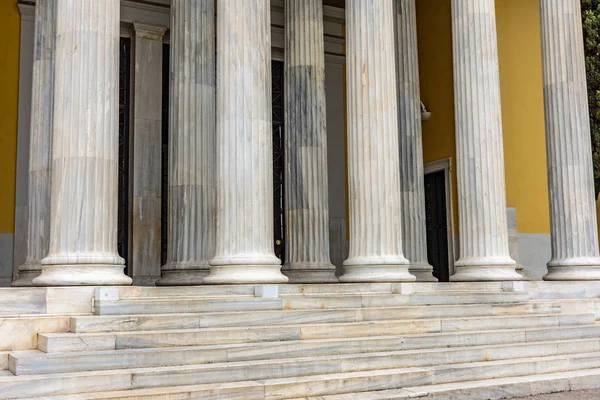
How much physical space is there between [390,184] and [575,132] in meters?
7.49

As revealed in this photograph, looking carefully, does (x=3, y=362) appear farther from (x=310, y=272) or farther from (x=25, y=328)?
(x=310, y=272)

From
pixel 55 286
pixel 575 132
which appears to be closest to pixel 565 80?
pixel 575 132

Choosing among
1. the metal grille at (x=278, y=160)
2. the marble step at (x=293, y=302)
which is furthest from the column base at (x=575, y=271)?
the metal grille at (x=278, y=160)

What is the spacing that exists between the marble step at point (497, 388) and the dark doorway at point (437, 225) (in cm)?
1288

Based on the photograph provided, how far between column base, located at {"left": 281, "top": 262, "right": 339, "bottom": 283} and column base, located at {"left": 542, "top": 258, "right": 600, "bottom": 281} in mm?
6677

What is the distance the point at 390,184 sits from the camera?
57.9 ft

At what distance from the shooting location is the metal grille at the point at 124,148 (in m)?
22.6

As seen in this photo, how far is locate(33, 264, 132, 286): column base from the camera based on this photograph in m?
13.6

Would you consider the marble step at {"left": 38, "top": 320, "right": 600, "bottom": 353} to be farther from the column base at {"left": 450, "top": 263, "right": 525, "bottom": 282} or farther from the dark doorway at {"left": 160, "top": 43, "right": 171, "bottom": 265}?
the dark doorway at {"left": 160, "top": 43, "right": 171, "bottom": 265}

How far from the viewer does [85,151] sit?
46.3ft

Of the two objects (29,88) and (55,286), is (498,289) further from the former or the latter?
(29,88)

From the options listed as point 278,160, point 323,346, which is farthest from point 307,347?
point 278,160

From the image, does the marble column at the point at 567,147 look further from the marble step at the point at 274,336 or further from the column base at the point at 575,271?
the marble step at the point at 274,336

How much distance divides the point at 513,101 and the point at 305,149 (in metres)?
10.7
